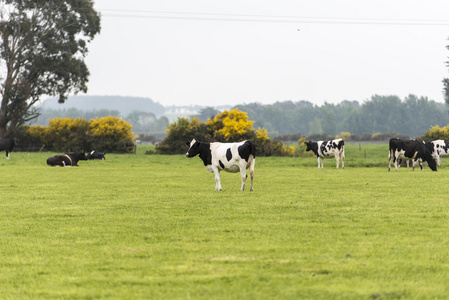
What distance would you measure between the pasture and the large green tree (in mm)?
46372

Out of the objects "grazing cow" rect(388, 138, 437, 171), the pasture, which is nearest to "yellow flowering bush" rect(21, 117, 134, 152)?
"grazing cow" rect(388, 138, 437, 171)

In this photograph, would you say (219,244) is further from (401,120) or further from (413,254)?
(401,120)

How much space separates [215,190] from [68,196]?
4661 mm

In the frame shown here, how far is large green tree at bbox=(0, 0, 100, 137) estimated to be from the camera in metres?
59.2

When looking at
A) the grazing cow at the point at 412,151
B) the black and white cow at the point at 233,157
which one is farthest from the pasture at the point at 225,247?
the grazing cow at the point at 412,151

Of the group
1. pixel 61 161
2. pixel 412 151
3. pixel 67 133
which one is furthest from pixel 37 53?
pixel 412 151

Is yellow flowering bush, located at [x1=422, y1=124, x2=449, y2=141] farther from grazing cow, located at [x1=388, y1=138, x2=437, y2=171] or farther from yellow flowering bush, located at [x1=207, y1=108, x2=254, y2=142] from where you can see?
grazing cow, located at [x1=388, y1=138, x2=437, y2=171]

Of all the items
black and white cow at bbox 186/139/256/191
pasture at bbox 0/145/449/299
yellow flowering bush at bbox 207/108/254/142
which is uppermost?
yellow flowering bush at bbox 207/108/254/142

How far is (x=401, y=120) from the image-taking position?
7229 inches

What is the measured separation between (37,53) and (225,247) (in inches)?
2232

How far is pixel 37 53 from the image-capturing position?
60188 millimetres

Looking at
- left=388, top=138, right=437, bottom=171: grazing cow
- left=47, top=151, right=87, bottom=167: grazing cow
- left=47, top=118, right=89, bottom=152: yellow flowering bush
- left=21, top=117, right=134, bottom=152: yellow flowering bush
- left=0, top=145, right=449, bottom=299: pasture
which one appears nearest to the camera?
left=0, top=145, right=449, bottom=299: pasture

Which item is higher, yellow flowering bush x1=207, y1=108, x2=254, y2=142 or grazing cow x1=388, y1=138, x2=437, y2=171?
yellow flowering bush x1=207, y1=108, x2=254, y2=142

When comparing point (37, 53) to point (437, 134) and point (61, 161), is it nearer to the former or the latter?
point (61, 161)
